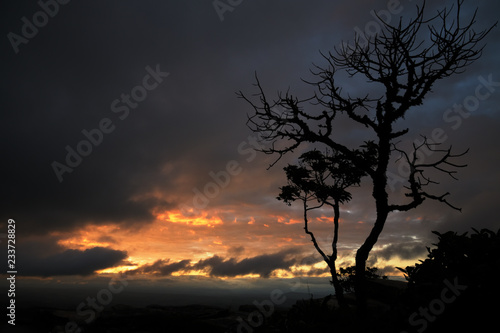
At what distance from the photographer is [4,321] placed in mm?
12867

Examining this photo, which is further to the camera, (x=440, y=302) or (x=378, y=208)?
(x=378, y=208)

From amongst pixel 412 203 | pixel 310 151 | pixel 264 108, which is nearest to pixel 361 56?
pixel 264 108

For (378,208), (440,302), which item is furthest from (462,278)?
(378,208)

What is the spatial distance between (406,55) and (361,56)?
1.22 metres

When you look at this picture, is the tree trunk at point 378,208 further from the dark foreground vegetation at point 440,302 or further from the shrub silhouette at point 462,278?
the shrub silhouette at point 462,278

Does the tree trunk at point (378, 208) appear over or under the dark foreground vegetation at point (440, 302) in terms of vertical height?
over

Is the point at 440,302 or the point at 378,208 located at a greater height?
the point at 378,208

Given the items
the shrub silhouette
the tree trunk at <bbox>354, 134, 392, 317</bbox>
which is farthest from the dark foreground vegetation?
the tree trunk at <bbox>354, 134, 392, 317</bbox>

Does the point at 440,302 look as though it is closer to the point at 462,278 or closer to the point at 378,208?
the point at 462,278

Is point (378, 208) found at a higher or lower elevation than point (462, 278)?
higher

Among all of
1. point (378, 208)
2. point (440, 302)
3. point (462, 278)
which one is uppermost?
point (378, 208)

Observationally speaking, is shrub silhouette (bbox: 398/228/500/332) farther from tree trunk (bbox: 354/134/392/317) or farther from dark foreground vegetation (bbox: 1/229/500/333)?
tree trunk (bbox: 354/134/392/317)

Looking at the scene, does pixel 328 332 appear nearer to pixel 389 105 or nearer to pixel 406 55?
pixel 389 105

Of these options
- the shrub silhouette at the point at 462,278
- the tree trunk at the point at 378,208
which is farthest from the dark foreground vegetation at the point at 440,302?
the tree trunk at the point at 378,208
